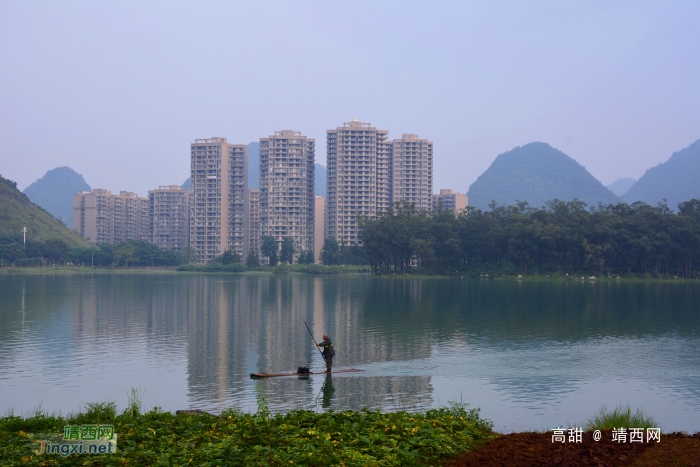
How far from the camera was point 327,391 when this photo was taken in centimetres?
1919

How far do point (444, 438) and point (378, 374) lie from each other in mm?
12315

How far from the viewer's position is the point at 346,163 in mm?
190125

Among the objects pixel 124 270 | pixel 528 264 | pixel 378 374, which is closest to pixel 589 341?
pixel 378 374

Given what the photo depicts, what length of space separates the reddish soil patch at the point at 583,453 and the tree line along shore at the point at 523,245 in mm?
101129

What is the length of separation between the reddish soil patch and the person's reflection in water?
8.16m

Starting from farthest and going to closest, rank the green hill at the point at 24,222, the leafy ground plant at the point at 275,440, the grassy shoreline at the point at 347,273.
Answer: the green hill at the point at 24,222 → the grassy shoreline at the point at 347,273 → the leafy ground plant at the point at 275,440

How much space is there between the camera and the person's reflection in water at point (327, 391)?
57.3 feet

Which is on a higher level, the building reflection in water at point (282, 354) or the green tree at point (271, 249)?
the green tree at point (271, 249)

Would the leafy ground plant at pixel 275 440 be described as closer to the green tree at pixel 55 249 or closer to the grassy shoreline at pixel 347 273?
the grassy shoreline at pixel 347 273

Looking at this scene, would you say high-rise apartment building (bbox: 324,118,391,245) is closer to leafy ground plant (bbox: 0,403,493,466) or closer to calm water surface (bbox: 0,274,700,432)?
calm water surface (bbox: 0,274,700,432)

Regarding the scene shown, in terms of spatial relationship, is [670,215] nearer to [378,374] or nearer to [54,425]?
[378,374]

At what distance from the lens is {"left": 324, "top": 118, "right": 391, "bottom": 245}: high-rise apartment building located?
188125 mm

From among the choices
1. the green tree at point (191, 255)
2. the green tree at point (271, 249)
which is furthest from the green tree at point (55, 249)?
the green tree at point (271, 249)

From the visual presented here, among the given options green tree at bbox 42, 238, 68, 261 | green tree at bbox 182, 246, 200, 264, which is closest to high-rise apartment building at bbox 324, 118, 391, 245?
green tree at bbox 182, 246, 200, 264
